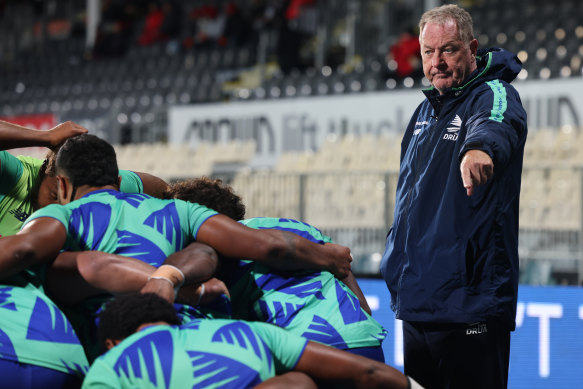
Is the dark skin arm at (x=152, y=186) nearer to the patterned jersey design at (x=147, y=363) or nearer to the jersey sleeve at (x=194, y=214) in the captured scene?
the jersey sleeve at (x=194, y=214)

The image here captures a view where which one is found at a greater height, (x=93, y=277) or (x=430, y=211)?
(x=430, y=211)

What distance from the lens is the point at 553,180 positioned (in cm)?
815

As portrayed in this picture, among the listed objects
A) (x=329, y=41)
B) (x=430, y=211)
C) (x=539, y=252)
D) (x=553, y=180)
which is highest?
(x=329, y=41)

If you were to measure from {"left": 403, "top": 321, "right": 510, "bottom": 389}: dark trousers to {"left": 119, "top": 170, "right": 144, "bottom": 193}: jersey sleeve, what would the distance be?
1.37 m

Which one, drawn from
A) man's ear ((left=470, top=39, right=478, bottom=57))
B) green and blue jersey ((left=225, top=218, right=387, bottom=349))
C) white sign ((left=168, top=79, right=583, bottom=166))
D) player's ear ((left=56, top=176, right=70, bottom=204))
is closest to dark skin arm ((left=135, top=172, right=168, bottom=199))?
player's ear ((left=56, top=176, right=70, bottom=204))

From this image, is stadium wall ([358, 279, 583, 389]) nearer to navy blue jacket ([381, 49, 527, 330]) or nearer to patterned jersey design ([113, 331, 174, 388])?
navy blue jacket ([381, 49, 527, 330])

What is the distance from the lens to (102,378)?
93.4 inches

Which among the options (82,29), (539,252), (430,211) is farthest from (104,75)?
(430,211)

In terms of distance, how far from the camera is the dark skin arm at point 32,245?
8.82 feet

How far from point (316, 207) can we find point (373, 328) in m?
5.95

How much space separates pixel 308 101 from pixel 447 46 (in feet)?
34.4

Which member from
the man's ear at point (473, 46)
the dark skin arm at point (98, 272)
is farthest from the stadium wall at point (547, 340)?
the dark skin arm at point (98, 272)

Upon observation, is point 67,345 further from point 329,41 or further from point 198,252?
point 329,41

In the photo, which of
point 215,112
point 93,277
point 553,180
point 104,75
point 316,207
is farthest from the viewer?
point 104,75
